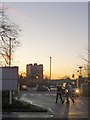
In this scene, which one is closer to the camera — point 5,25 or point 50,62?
point 5,25

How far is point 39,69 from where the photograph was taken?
135 metres

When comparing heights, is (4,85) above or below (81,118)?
above

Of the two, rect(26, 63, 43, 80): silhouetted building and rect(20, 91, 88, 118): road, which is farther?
rect(26, 63, 43, 80): silhouetted building

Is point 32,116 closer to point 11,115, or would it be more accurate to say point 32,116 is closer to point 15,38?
point 11,115

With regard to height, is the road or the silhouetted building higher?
the silhouetted building

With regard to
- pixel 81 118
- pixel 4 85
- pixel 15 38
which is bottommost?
pixel 81 118

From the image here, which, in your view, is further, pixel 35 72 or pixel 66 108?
pixel 35 72

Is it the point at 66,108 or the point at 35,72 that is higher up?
the point at 35,72

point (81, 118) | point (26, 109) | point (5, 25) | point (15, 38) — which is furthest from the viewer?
point (15, 38)

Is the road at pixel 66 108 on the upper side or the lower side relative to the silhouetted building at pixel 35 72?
lower

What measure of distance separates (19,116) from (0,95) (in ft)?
25.2

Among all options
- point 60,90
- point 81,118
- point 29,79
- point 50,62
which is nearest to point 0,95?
point 60,90

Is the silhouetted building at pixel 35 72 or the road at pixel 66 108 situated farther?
the silhouetted building at pixel 35 72

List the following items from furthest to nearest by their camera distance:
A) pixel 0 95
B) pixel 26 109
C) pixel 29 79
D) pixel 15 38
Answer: pixel 29 79, pixel 15 38, pixel 0 95, pixel 26 109
